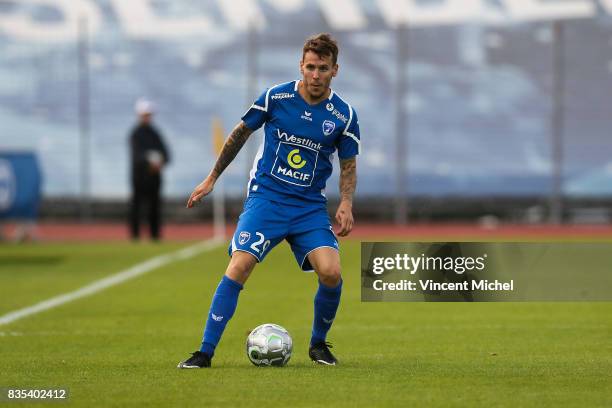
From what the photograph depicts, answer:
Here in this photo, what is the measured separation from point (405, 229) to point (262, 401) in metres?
22.7

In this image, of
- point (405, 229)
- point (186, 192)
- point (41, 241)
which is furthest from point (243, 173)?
point (41, 241)

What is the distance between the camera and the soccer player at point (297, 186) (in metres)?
8.22

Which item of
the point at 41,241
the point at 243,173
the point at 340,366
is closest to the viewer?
the point at 340,366

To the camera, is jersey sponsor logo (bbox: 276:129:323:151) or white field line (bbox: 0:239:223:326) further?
white field line (bbox: 0:239:223:326)

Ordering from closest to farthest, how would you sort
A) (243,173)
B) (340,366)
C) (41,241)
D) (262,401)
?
1. (262,401)
2. (340,366)
3. (41,241)
4. (243,173)

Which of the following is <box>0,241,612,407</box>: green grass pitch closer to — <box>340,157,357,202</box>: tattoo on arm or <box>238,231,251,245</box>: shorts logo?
<box>238,231,251,245</box>: shorts logo

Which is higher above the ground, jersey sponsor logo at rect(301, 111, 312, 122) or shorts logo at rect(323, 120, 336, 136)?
jersey sponsor logo at rect(301, 111, 312, 122)

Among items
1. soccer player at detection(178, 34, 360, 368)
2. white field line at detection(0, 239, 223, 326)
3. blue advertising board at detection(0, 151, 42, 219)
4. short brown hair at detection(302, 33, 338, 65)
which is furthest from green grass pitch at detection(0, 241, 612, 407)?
blue advertising board at detection(0, 151, 42, 219)

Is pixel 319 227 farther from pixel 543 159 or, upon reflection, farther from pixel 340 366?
pixel 543 159

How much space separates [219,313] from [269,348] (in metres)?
0.36

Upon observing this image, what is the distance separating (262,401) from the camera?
6.79 m

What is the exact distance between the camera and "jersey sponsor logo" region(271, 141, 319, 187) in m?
8.38

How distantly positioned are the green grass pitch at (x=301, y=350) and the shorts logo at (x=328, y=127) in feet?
4.60

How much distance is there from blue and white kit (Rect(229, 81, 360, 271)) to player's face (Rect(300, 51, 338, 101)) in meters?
0.17
